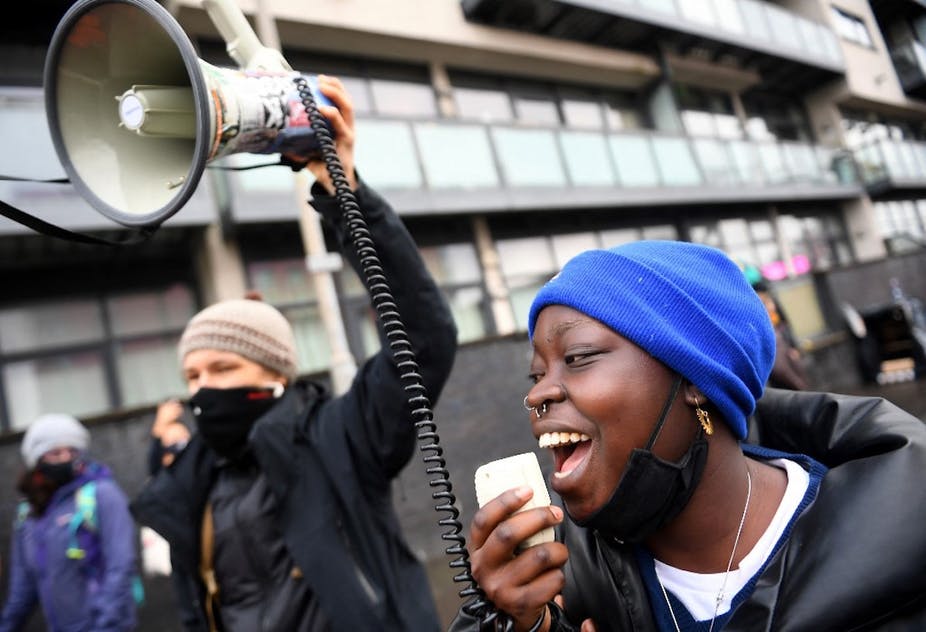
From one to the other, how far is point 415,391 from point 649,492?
50cm

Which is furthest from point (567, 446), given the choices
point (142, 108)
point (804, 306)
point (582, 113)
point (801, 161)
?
point (801, 161)

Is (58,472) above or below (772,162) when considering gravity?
below

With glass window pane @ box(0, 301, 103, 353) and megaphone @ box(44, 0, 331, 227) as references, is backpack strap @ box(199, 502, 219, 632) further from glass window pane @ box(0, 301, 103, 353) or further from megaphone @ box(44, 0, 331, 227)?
glass window pane @ box(0, 301, 103, 353)

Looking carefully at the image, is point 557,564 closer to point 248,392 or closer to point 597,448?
point 597,448

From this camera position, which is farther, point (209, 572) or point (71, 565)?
point (71, 565)

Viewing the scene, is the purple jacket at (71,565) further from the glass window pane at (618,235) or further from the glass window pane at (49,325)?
the glass window pane at (618,235)

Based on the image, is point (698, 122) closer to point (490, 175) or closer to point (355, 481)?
point (490, 175)

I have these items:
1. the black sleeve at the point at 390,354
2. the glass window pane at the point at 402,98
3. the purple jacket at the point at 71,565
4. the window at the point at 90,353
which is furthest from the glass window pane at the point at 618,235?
the black sleeve at the point at 390,354

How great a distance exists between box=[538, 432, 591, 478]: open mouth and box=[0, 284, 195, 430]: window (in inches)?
344

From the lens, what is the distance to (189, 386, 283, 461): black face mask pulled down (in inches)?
86.7

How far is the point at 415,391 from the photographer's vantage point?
1.16 metres

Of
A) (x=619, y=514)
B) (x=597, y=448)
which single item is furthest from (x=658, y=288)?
(x=619, y=514)

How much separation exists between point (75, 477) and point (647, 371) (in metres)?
3.67

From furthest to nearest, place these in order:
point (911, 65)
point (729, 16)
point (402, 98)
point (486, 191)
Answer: point (911, 65)
point (729, 16)
point (402, 98)
point (486, 191)
